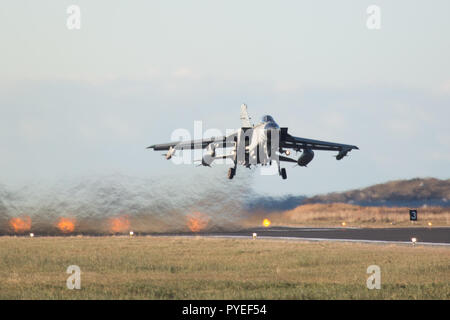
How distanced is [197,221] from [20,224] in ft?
54.1

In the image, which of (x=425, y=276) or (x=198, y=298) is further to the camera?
(x=425, y=276)


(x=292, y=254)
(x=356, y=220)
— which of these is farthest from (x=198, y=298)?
(x=356, y=220)

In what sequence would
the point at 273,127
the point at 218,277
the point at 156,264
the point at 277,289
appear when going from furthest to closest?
the point at 273,127 < the point at 156,264 < the point at 218,277 < the point at 277,289

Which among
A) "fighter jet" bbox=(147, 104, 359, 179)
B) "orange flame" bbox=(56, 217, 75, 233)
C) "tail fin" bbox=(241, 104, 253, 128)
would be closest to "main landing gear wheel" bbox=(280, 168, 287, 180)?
"fighter jet" bbox=(147, 104, 359, 179)

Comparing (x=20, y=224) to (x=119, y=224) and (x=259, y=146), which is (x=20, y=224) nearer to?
(x=119, y=224)

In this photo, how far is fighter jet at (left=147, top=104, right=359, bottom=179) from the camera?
4709cm

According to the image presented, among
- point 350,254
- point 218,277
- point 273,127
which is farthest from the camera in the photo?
point 273,127

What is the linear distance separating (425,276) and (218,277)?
9.38 metres

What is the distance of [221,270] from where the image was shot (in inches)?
1350

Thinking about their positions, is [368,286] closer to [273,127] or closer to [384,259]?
[384,259]

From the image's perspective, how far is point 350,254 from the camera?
4166 centimetres

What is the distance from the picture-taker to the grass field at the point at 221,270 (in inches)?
1027

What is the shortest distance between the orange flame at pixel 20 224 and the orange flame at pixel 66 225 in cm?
266

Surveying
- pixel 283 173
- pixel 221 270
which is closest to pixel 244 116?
pixel 283 173
